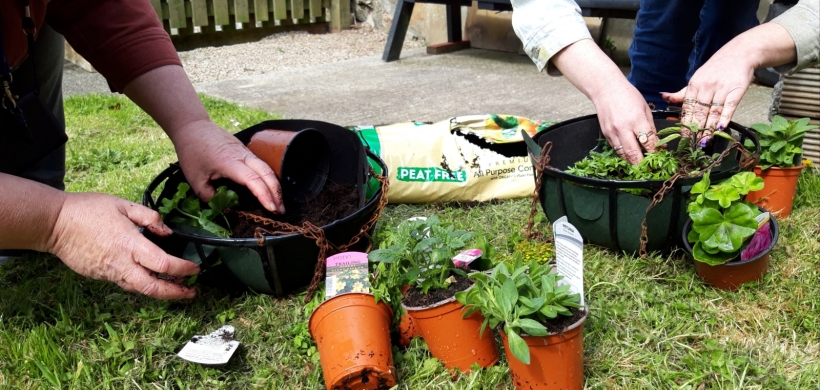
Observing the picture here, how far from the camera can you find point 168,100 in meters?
1.70

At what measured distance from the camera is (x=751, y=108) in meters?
3.28

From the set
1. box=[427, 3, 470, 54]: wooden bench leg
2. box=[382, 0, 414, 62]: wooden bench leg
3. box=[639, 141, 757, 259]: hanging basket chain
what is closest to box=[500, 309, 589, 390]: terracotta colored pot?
box=[639, 141, 757, 259]: hanging basket chain

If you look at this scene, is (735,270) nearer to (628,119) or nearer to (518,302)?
(628,119)

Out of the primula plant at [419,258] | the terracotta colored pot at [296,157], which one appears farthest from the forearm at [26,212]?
the primula plant at [419,258]

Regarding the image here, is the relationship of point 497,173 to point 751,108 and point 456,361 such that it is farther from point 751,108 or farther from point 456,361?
point 751,108

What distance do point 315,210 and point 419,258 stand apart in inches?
17.7

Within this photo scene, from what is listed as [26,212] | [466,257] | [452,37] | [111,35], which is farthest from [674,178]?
[452,37]

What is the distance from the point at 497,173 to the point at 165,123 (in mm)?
1124

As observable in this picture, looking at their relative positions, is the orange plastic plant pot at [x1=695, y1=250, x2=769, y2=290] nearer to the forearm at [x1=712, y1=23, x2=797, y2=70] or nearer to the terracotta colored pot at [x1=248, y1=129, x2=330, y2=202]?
the forearm at [x1=712, y1=23, x2=797, y2=70]

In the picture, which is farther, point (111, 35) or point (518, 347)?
point (111, 35)

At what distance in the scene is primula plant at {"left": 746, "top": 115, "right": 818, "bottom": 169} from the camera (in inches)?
74.0

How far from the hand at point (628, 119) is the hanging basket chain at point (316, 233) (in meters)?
0.59

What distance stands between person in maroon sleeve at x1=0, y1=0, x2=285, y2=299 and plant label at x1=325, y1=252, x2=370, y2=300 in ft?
0.75

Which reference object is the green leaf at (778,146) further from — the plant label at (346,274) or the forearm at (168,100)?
the forearm at (168,100)
